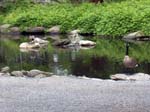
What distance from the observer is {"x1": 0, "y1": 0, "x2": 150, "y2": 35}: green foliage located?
33366 millimetres

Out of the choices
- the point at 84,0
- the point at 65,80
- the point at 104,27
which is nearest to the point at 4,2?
the point at 84,0

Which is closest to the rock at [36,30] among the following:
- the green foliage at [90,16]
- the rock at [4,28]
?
the green foliage at [90,16]

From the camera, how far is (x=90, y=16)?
119 feet

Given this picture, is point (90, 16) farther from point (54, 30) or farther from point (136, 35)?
point (136, 35)

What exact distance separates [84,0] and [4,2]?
725cm

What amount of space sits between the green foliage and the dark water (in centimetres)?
490

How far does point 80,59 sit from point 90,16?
563 inches

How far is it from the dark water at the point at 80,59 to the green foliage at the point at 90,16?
16.1 ft

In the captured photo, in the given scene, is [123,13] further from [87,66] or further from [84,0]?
[87,66]

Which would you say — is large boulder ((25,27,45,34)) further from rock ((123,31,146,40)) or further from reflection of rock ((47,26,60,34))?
rock ((123,31,146,40))

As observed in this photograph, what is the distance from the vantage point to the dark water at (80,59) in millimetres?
19141

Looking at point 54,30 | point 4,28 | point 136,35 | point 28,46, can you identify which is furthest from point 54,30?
point 28,46

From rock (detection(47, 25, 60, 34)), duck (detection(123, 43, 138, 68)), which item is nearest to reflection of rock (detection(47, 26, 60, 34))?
rock (detection(47, 25, 60, 34))

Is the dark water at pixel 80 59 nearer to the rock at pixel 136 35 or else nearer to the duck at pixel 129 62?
the duck at pixel 129 62
